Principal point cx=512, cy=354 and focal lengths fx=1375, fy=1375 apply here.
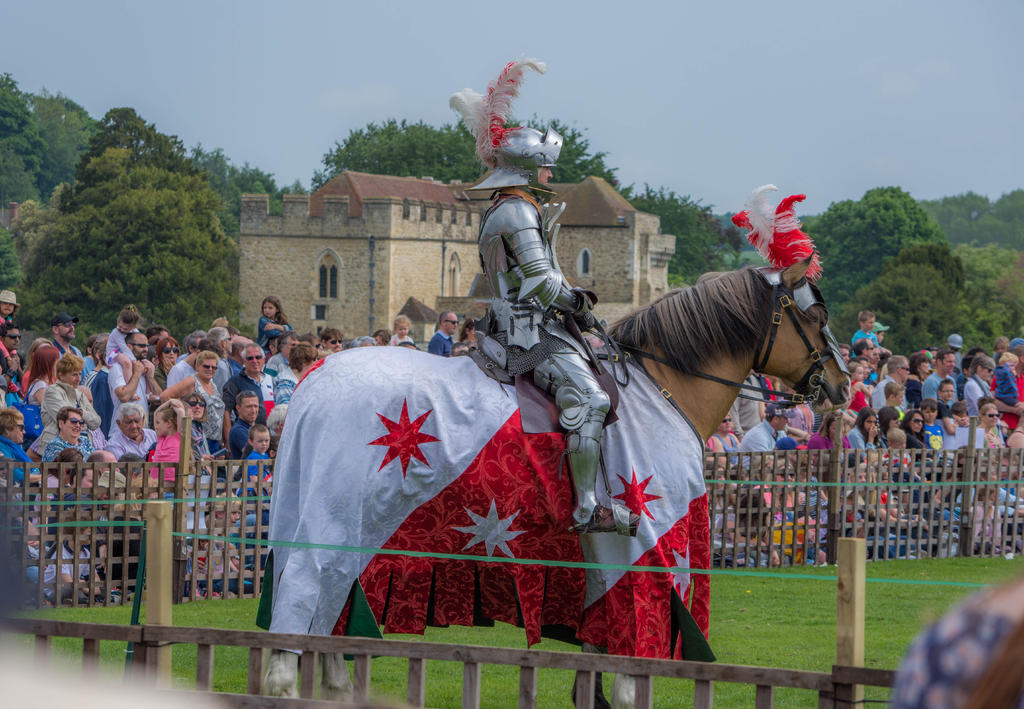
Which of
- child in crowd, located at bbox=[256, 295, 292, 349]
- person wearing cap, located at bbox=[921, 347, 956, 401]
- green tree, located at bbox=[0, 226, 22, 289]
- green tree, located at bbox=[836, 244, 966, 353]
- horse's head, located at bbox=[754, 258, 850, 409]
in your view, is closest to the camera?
horse's head, located at bbox=[754, 258, 850, 409]

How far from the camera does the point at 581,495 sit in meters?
6.02

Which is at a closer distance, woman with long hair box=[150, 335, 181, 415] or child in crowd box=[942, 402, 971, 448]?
woman with long hair box=[150, 335, 181, 415]

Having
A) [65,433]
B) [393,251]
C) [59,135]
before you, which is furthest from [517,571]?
[59,135]

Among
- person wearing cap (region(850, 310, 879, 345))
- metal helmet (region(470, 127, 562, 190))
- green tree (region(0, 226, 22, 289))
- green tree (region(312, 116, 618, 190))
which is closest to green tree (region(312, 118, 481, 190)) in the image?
green tree (region(312, 116, 618, 190))

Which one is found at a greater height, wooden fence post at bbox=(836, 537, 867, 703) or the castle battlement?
the castle battlement

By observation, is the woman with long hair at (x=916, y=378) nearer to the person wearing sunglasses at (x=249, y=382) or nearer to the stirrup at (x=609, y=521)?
the person wearing sunglasses at (x=249, y=382)

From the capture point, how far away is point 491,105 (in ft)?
21.4

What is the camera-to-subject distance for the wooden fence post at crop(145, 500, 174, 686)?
5.29 m

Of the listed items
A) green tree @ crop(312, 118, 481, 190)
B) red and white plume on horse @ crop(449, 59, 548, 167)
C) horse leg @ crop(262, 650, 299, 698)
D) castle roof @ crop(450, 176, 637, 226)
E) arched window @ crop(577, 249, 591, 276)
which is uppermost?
green tree @ crop(312, 118, 481, 190)

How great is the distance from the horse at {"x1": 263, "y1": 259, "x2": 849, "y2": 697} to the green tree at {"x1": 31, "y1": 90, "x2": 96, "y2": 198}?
129 metres

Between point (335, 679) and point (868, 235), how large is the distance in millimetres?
103698

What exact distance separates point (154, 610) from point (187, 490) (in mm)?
4893

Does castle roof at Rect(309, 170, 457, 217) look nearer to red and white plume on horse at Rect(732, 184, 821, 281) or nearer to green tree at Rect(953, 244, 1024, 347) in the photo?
green tree at Rect(953, 244, 1024, 347)

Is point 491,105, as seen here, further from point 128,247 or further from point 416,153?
point 416,153
